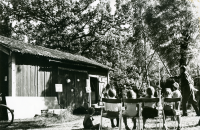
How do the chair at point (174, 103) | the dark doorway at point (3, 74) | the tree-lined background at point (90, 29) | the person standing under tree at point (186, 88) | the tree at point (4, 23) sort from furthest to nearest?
the tree at point (4, 23) → the tree-lined background at point (90, 29) → the dark doorway at point (3, 74) → the person standing under tree at point (186, 88) → the chair at point (174, 103)

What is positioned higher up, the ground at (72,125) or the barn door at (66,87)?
the barn door at (66,87)

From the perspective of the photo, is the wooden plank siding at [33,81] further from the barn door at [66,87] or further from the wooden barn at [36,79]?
the barn door at [66,87]

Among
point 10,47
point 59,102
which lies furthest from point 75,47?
point 10,47

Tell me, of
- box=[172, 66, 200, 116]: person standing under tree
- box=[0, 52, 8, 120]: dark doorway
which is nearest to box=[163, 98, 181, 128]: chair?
box=[172, 66, 200, 116]: person standing under tree

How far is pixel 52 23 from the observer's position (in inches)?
940

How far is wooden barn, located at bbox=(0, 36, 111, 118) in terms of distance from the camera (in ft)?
36.0

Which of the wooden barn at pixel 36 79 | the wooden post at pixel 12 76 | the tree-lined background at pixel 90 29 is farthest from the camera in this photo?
the tree-lined background at pixel 90 29

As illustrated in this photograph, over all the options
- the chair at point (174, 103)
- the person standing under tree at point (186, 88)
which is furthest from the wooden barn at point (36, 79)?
the chair at point (174, 103)

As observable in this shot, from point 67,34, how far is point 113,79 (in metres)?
6.41

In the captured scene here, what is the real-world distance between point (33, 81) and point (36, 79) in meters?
0.22

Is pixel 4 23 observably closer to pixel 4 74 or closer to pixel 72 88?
pixel 72 88

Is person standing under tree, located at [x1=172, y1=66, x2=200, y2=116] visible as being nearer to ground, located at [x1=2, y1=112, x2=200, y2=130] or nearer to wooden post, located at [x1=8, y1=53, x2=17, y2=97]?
ground, located at [x1=2, y1=112, x2=200, y2=130]

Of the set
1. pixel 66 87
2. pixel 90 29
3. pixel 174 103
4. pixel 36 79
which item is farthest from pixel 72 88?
pixel 90 29

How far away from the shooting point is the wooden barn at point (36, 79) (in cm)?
1098
